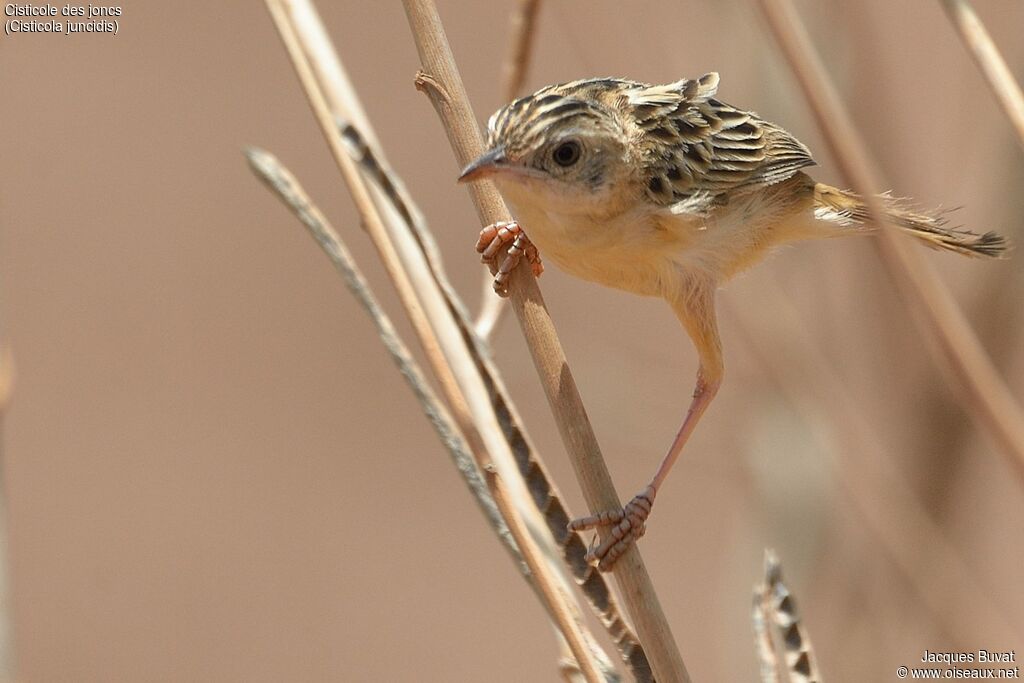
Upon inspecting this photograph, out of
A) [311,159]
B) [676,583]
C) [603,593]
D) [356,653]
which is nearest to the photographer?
[603,593]

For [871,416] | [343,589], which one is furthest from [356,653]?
[871,416]

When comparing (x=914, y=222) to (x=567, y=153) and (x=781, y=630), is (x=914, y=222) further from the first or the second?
(x=781, y=630)

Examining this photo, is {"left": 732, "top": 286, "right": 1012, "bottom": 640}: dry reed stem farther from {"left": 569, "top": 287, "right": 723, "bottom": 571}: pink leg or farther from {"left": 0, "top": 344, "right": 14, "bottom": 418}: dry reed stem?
{"left": 0, "top": 344, "right": 14, "bottom": 418}: dry reed stem

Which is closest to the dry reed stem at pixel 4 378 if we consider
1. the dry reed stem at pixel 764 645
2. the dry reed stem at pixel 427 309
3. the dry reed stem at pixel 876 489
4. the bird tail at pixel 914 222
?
the dry reed stem at pixel 427 309

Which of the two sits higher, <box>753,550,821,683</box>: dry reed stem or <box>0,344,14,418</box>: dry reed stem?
<box>0,344,14,418</box>: dry reed stem

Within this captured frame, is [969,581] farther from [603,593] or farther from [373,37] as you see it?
[373,37]

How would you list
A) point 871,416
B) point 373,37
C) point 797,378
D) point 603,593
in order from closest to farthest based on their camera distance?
point 603,593, point 797,378, point 871,416, point 373,37

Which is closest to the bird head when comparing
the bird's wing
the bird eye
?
the bird eye
